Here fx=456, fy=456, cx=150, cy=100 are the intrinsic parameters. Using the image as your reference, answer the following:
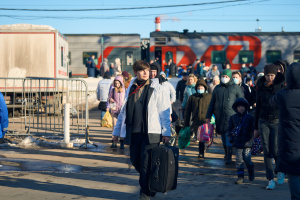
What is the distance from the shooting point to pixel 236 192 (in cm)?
682

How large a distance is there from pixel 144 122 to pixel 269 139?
2136mm

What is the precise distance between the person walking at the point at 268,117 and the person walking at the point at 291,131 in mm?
1708

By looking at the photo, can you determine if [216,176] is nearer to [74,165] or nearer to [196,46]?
[74,165]

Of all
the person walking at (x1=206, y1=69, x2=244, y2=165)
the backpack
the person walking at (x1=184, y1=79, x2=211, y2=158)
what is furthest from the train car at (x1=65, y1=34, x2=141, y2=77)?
the person walking at (x1=206, y1=69, x2=244, y2=165)

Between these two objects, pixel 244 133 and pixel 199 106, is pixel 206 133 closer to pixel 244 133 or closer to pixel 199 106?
pixel 199 106

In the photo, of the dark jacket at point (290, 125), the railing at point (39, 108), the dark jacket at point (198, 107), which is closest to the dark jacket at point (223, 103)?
the dark jacket at point (198, 107)

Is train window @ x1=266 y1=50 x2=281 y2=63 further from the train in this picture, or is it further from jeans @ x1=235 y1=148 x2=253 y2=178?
jeans @ x1=235 y1=148 x2=253 y2=178

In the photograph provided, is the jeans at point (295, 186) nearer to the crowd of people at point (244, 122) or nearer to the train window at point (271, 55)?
the crowd of people at point (244, 122)

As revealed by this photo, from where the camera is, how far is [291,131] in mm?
5164

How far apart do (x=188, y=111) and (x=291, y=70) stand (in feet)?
16.7

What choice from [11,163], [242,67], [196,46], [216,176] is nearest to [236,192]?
[216,176]

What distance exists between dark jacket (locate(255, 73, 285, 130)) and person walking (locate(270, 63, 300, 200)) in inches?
66.1

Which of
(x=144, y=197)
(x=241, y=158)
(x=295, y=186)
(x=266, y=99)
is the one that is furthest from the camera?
(x=241, y=158)

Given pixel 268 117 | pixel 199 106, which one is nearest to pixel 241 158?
pixel 268 117
